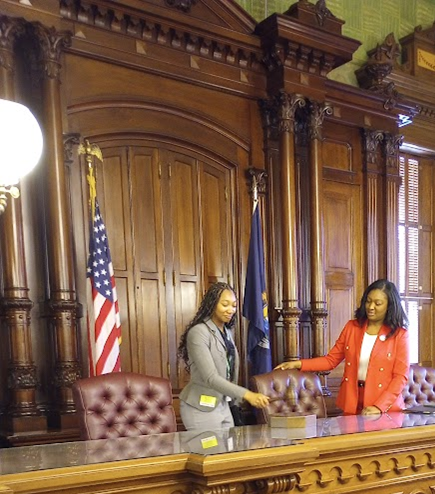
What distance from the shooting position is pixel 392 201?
17.1 feet

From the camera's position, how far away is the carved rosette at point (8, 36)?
318 cm

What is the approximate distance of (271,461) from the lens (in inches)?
66.8

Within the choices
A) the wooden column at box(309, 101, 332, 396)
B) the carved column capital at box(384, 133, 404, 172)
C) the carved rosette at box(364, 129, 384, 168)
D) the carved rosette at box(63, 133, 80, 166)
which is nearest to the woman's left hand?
the wooden column at box(309, 101, 332, 396)

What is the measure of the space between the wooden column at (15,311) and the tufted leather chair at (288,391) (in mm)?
1219

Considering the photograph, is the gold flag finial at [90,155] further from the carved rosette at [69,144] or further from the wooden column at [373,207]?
the wooden column at [373,207]

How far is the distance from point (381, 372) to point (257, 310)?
126 centimetres

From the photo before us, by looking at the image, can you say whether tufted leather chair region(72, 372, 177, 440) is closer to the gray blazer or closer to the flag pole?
the gray blazer

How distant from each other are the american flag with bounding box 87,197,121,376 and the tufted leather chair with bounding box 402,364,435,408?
1788 mm

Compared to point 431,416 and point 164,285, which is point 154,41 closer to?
point 164,285

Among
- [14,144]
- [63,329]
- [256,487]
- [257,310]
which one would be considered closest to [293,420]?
[256,487]

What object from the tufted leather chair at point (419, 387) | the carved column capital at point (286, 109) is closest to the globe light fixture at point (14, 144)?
the carved column capital at point (286, 109)

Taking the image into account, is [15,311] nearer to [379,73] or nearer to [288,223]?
Result: [288,223]

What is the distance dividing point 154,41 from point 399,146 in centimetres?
260

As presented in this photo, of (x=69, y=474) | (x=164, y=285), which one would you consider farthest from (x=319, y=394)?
(x=69, y=474)
